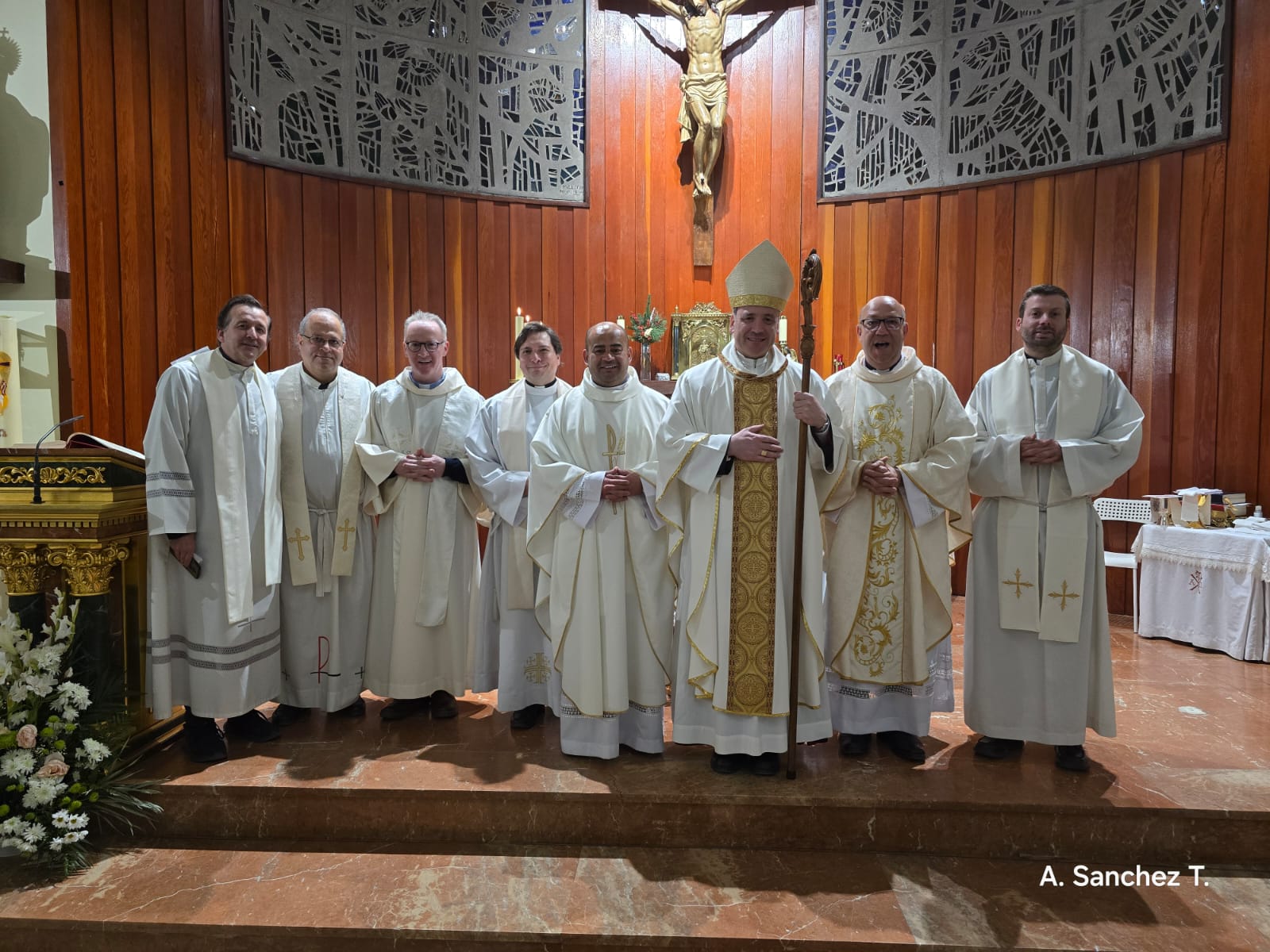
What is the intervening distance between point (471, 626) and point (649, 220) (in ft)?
15.8

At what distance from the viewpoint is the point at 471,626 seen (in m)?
4.11

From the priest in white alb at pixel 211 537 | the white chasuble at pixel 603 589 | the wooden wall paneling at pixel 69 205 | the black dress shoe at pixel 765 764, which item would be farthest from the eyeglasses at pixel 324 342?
the black dress shoe at pixel 765 764

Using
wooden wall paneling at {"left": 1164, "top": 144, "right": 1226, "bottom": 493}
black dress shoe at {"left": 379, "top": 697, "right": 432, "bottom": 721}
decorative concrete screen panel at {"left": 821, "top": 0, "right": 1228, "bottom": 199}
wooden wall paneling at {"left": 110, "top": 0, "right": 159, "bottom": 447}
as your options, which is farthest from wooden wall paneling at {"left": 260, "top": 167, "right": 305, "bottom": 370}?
wooden wall paneling at {"left": 1164, "top": 144, "right": 1226, "bottom": 493}

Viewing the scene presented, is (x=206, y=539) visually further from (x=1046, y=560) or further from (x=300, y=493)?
(x=1046, y=560)

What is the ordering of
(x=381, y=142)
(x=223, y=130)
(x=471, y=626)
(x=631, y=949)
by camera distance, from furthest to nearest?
1. (x=381, y=142)
2. (x=223, y=130)
3. (x=471, y=626)
4. (x=631, y=949)

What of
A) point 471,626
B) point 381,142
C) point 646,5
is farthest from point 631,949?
point 646,5

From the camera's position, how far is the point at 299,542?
12.4ft

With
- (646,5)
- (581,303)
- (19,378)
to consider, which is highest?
(646,5)

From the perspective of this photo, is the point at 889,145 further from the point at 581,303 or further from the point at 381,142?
the point at 381,142

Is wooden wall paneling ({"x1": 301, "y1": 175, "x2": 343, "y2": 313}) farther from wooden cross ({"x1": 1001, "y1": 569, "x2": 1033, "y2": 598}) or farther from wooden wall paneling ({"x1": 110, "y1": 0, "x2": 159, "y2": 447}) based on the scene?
wooden cross ({"x1": 1001, "y1": 569, "x2": 1033, "y2": 598})

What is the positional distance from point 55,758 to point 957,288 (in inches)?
273

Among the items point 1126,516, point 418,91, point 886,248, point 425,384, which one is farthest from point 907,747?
point 418,91

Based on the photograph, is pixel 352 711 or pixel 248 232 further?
pixel 248 232

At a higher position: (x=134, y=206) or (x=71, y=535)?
(x=134, y=206)
